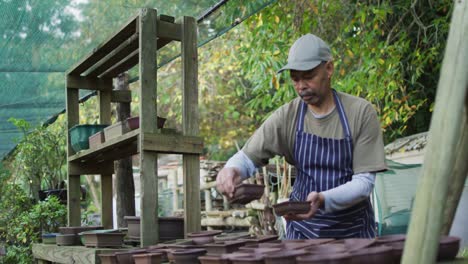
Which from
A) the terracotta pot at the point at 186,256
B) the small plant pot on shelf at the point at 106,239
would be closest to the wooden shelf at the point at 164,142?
the small plant pot on shelf at the point at 106,239

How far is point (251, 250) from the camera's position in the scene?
87.8 inches

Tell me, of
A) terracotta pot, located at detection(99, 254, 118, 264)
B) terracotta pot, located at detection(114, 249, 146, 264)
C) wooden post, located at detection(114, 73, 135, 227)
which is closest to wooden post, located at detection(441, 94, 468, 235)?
terracotta pot, located at detection(114, 249, 146, 264)

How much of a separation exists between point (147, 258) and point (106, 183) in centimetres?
379

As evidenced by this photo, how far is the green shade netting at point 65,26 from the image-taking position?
583cm

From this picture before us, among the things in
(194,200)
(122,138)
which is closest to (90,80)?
(122,138)

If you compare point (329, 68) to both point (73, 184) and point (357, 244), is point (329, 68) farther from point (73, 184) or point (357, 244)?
point (73, 184)

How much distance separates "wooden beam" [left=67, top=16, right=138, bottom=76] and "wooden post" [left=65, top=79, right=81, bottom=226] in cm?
25

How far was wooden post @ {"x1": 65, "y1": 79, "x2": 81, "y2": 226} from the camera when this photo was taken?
6.09 meters

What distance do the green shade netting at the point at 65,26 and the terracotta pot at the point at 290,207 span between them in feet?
11.1

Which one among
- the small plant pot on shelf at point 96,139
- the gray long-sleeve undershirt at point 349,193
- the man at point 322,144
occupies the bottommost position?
the gray long-sleeve undershirt at point 349,193

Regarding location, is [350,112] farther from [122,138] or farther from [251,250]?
[122,138]

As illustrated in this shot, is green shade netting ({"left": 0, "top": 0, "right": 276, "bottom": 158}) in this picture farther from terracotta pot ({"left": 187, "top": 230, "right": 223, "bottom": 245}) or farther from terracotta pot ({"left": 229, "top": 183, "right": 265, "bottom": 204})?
terracotta pot ({"left": 229, "top": 183, "right": 265, "bottom": 204})

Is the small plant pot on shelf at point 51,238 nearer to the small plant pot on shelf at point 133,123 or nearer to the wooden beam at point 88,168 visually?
the wooden beam at point 88,168

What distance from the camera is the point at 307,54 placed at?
2.99 m
